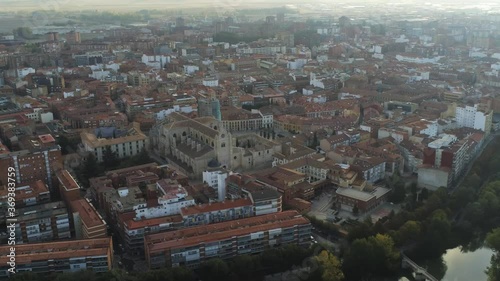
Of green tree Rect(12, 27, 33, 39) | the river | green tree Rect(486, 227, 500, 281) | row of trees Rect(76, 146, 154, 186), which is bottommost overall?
the river

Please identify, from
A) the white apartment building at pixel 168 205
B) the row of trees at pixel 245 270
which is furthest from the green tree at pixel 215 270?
the white apartment building at pixel 168 205

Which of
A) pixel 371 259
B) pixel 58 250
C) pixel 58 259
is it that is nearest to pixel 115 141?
pixel 58 250

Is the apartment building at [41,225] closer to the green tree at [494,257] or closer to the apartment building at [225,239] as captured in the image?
the apartment building at [225,239]

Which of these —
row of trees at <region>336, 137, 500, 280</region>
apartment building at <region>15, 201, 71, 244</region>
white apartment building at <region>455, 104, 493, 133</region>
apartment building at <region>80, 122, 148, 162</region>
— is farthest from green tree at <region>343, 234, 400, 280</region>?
white apartment building at <region>455, 104, 493, 133</region>

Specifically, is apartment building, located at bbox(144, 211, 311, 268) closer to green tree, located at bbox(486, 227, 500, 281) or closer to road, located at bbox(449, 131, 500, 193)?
green tree, located at bbox(486, 227, 500, 281)

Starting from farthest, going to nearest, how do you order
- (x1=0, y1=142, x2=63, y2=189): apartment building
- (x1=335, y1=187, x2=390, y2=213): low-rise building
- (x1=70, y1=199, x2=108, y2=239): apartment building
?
(x1=0, y1=142, x2=63, y2=189): apartment building
(x1=335, y1=187, x2=390, y2=213): low-rise building
(x1=70, y1=199, x2=108, y2=239): apartment building

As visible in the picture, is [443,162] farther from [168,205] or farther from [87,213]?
[87,213]
